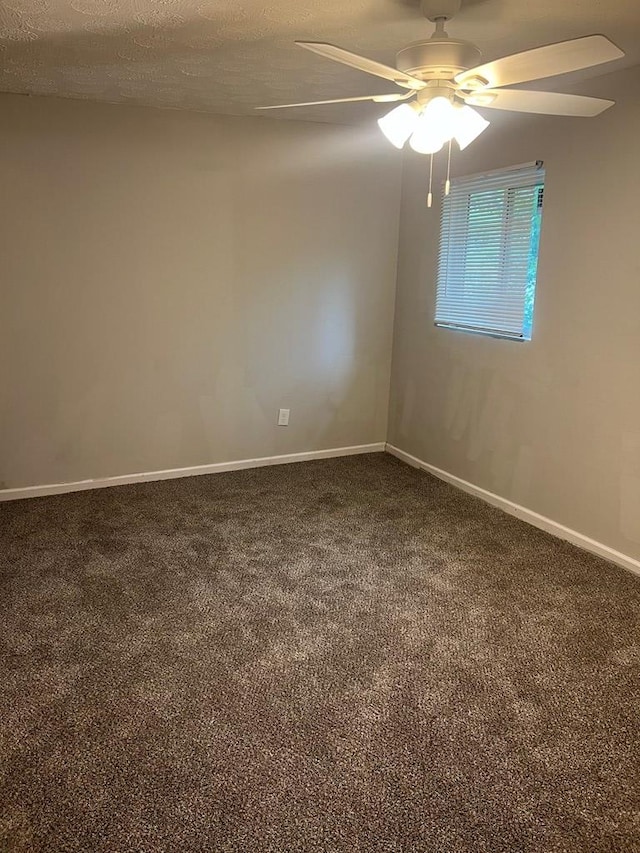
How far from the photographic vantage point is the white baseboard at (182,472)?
384cm

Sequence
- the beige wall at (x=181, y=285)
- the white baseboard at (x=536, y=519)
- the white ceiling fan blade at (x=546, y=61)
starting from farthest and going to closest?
the beige wall at (x=181, y=285) < the white baseboard at (x=536, y=519) < the white ceiling fan blade at (x=546, y=61)

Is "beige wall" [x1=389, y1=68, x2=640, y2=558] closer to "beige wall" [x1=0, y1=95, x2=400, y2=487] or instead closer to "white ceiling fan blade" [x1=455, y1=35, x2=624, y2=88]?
"beige wall" [x1=0, y1=95, x2=400, y2=487]

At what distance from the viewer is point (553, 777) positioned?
183 cm

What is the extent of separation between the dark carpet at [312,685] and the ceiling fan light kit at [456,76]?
1.81 metres

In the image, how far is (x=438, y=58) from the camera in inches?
72.9

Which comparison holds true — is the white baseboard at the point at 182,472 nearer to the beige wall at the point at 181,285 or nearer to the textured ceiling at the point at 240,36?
the beige wall at the point at 181,285

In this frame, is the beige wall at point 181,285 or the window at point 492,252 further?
the beige wall at point 181,285

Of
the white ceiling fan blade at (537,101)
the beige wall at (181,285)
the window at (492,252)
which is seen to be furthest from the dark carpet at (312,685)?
the white ceiling fan blade at (537,101)

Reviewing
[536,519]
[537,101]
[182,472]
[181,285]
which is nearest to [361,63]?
[537,101]

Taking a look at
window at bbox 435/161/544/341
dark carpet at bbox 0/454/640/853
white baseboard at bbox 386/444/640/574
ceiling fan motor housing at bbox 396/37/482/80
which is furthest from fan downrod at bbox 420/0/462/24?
white baseboard at bbox 386/444/640/574

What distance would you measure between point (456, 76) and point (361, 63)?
29cm

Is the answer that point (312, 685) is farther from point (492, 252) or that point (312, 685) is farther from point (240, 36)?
point (492, 252)

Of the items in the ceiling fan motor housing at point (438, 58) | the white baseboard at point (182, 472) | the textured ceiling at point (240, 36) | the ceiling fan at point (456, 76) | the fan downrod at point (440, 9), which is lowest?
the white baseboard at point (182, 472)

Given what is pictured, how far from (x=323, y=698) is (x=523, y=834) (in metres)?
0.72
